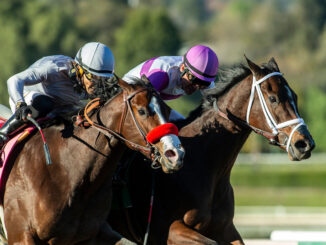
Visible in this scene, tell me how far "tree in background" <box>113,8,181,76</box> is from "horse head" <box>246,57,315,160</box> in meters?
54.3

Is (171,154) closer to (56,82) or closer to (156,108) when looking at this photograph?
(156,108)

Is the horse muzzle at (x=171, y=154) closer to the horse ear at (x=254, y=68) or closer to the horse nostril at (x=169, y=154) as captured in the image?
the horse nostril at (x=169, y=154)

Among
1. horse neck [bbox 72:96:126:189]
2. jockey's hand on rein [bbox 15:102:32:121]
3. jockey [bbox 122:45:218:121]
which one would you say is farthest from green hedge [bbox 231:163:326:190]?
jockey's hand on rein [bbox 15:102:32:121]

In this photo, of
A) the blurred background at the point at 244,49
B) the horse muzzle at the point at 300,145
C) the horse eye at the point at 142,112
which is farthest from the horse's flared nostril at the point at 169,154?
the blurred background at the point at 244,49

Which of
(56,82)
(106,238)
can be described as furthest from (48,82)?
(106,238)

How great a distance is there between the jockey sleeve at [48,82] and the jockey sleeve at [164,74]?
0.49m

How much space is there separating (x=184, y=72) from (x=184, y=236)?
1.44 meters

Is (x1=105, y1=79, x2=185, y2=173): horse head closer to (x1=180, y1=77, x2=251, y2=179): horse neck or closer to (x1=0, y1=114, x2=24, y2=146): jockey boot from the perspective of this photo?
(x1=0, y1=114, x2=24, y2=146): jockey boot

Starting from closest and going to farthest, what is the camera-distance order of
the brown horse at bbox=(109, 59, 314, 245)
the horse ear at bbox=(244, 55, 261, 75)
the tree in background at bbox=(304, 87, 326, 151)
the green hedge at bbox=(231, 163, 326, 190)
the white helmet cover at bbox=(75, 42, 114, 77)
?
1. the white helmet cover at bbox=(75, 42, 114, 77)
2. the brown horse at bbox=(109, 59, 314, 245)
3. the horse ear at bbox=(244, 55, 261, 75)
4. the green hedge at bbox=(231, 163, 326, 190)
5. the tree in background at bbox=(304, 87, 326, 151)

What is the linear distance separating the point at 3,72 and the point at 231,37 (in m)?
44.6

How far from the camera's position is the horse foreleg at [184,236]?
5820 millimetres

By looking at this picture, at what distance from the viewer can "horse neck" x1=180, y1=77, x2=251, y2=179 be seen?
622 centimetres

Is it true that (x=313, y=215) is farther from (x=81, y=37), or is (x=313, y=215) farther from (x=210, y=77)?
(x=81, y=37)

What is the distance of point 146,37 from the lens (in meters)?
66.2
